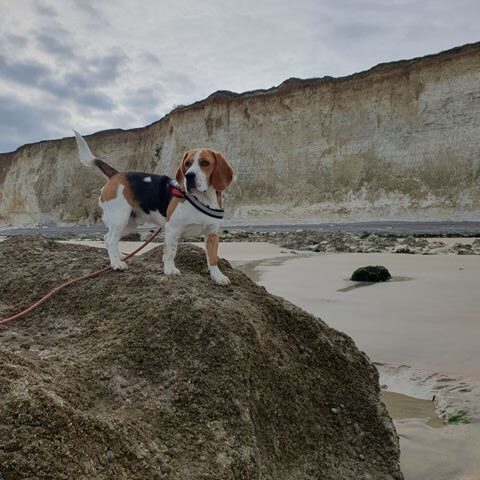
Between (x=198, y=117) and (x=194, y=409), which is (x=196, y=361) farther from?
(x=198, y=117)

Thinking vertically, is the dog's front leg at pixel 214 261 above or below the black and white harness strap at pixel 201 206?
below

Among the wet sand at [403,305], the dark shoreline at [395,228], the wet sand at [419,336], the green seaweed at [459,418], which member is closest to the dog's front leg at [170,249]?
the wet sand at [419,336]

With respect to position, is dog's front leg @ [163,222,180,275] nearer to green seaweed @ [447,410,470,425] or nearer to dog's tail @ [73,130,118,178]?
dog's tail @ [73,130,118,178]

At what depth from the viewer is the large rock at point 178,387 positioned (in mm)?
1622

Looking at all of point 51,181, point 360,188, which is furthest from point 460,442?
point 51,181

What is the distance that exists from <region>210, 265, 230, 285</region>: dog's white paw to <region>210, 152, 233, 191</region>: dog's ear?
1.84 ft

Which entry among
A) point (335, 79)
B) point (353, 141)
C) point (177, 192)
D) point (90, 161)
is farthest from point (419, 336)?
point (335, 79)

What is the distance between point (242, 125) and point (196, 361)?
43.6 meters

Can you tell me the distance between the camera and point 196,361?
228 centimetres

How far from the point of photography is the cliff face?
35625 millimetres

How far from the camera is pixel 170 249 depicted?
331cm

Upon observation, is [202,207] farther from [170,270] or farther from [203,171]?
[170,270]

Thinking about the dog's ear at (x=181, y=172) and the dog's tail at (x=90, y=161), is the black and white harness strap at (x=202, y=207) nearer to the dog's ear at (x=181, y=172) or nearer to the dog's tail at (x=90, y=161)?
the dog's ear at (x=181, y=172)

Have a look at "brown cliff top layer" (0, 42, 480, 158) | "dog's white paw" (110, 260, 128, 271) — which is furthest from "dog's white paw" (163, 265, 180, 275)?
"brown cliff top layer" (0, 42, 480, 158)
